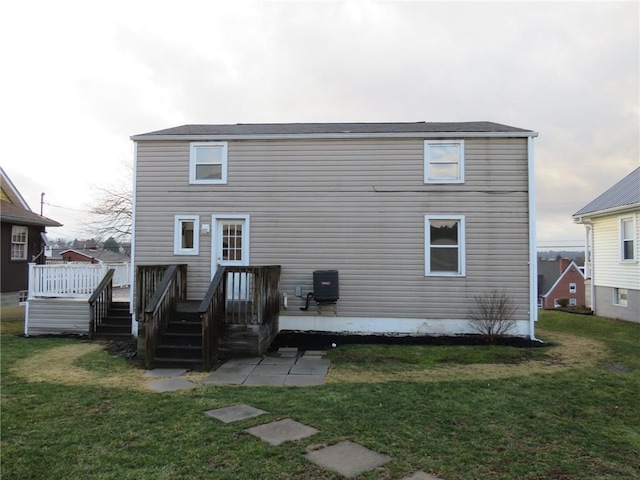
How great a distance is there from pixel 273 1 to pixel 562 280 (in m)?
49.3

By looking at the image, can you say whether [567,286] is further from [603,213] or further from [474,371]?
[474,371]

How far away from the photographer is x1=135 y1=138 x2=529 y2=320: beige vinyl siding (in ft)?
30.8

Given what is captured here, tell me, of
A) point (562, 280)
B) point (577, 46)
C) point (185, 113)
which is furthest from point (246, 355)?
point (562, 280)

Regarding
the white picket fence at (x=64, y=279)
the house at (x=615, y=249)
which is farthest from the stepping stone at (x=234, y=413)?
the house at (x=615, y=249)

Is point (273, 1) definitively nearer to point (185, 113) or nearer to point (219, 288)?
point (219, 288)

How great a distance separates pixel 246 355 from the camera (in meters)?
7.45

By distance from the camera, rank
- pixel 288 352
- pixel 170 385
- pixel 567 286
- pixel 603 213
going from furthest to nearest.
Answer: pixel 567 286 → pixel 603 213 → pixel 288 352 → pixel 170 385

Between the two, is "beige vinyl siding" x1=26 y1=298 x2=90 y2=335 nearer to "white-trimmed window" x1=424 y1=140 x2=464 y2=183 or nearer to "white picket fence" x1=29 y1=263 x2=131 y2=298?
"white picket fence" x1=29 y1=263 x2=131 y2=298

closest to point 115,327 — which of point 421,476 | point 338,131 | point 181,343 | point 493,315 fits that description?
point 181,343

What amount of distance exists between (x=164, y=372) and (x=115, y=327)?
13.2ft

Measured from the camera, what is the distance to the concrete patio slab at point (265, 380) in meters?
5.83

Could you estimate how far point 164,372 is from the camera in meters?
6.58

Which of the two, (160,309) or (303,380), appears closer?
(303,380)

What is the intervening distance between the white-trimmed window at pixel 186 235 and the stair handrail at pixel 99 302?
1932mm
